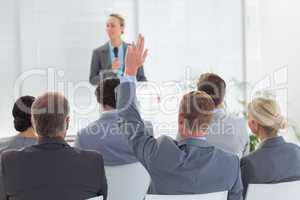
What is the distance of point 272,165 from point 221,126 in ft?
2.29

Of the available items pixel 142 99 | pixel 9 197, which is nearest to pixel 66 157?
pixel 9 197

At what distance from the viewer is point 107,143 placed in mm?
2848

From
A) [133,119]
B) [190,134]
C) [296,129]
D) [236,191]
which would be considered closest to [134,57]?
[133,119]

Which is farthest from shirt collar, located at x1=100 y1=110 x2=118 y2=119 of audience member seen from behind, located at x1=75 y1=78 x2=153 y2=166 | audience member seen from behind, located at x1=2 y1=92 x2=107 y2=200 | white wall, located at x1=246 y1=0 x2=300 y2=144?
white wall, located at x1=246 y1=0 x2=300 y2=144

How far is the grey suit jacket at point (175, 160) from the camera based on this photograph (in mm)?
2084

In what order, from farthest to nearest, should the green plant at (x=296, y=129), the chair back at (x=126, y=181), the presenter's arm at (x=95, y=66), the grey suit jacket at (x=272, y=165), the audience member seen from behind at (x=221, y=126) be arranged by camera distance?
the green plant at (x=296, y=129)
the presenter's arm at (x=95, y=66)
the audience member seen from behind at (x=221, y=126)
the chair back at (x=126, y=181)
the grey suit jacket at (x=272, y=165)

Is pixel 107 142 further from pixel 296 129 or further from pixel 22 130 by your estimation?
pixel 296 129

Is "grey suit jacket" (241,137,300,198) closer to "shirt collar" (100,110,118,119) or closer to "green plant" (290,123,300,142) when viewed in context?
"shirt collar" (100,110,118,119)

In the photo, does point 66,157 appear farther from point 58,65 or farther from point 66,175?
point 58,65

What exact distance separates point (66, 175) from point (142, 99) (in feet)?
12.6

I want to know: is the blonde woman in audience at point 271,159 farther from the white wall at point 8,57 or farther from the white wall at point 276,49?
the white wall at point 8,57


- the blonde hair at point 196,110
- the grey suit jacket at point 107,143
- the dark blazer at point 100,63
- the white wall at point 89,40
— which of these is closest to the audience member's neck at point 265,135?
the blonde hair at point 196,110

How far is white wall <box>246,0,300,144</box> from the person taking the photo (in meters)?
5.59

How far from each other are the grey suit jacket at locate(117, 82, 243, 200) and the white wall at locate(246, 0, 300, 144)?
145 inches
